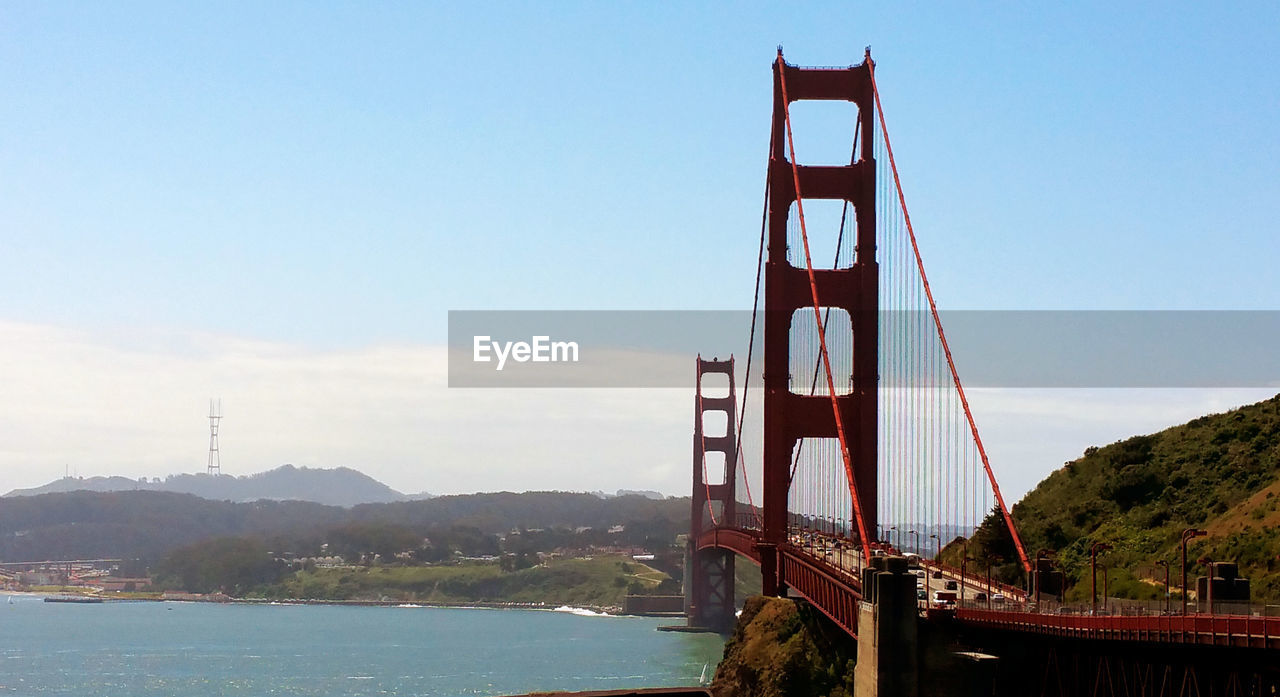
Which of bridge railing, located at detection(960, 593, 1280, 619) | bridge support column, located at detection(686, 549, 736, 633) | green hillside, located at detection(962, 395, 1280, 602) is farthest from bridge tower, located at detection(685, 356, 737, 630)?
bridge railing, located at detection(960, 593, 1280, 619)

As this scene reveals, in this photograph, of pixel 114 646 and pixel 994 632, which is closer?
pixel 994 632

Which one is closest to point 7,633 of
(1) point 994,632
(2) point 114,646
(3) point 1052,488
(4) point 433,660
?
(2) point 114,646

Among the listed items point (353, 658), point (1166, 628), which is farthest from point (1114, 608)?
point (353, 658)

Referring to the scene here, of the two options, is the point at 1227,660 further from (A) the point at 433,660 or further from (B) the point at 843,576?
(A) the point at 433,660

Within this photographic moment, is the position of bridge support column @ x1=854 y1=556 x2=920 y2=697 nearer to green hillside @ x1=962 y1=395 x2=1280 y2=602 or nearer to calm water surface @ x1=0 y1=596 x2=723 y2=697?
green hillside @ x1=962 y1=395 x2=1280 y2=602

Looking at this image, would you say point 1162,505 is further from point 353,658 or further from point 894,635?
point 353,658

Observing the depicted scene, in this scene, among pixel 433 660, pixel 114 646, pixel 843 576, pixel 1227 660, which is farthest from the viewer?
pixel 114 646
